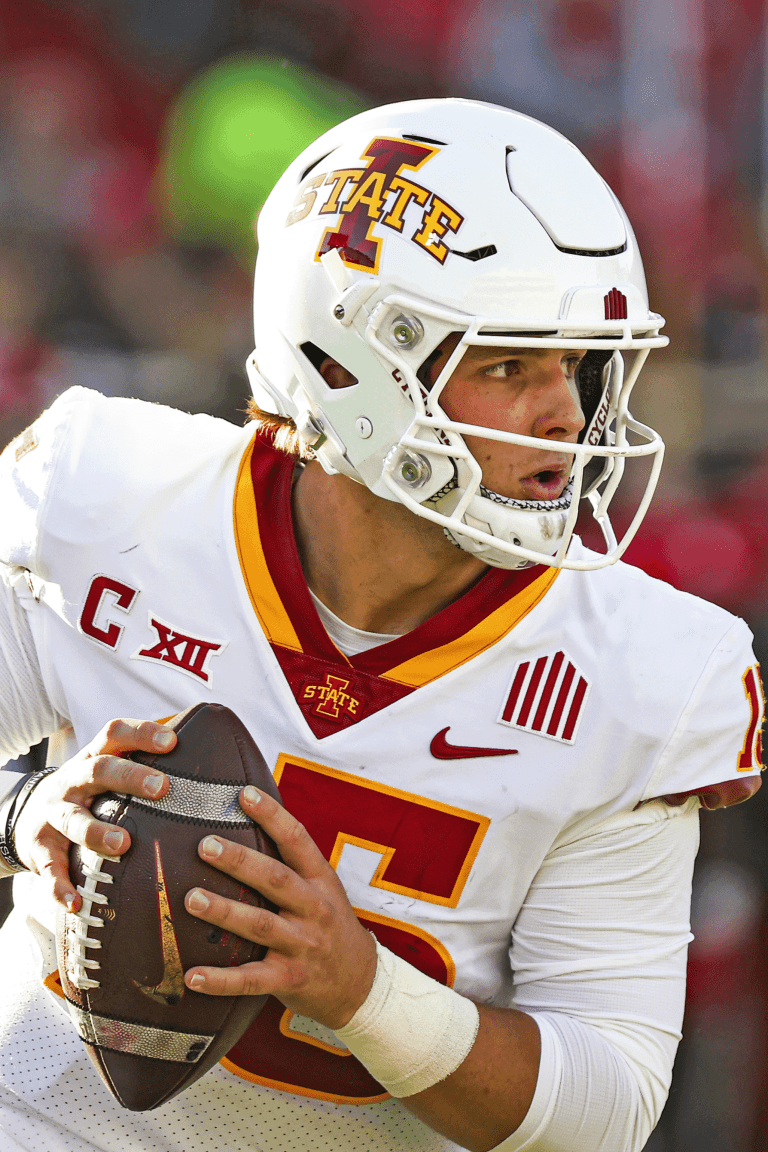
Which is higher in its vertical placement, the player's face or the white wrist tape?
the player's face

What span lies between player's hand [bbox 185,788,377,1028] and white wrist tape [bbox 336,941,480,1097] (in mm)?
22

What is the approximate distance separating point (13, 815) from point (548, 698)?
607mm

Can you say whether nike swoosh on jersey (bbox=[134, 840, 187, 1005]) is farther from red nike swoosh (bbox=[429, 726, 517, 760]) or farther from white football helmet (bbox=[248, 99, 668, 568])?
white football helmet (bbox=[248, 99, 668, 568])

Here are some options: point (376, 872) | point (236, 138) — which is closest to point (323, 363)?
point (376, 872)

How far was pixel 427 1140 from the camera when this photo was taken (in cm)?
138

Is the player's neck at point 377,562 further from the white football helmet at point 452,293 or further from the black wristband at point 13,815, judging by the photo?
the black wristband at point 13,815

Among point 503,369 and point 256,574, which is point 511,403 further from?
point 256,574

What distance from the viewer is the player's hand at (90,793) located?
1086 mm

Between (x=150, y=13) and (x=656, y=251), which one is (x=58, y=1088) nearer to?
(x=656, y=251)

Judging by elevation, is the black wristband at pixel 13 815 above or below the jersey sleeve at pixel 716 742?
Result: below

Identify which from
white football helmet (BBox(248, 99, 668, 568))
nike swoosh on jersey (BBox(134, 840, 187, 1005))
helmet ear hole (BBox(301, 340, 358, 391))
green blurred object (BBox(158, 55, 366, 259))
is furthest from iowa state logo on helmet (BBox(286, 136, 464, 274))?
green blurred object (BBox(158, 55, 366, 259))

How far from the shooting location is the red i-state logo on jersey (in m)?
1.31

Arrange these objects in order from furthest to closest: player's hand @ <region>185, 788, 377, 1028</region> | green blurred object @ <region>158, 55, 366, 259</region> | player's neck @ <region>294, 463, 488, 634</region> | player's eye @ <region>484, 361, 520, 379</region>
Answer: green blurred object @ <region>158, 55, 366, 259</region> → player's neck @ <region>294, 463, 488, 634</region> → player's eye @ <region>484, 361, 520, 379</region> → player's hand @ <region>185, 788, 377, 1028</region>

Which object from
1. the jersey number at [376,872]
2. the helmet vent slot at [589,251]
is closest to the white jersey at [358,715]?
the jersey number at [376,872]
